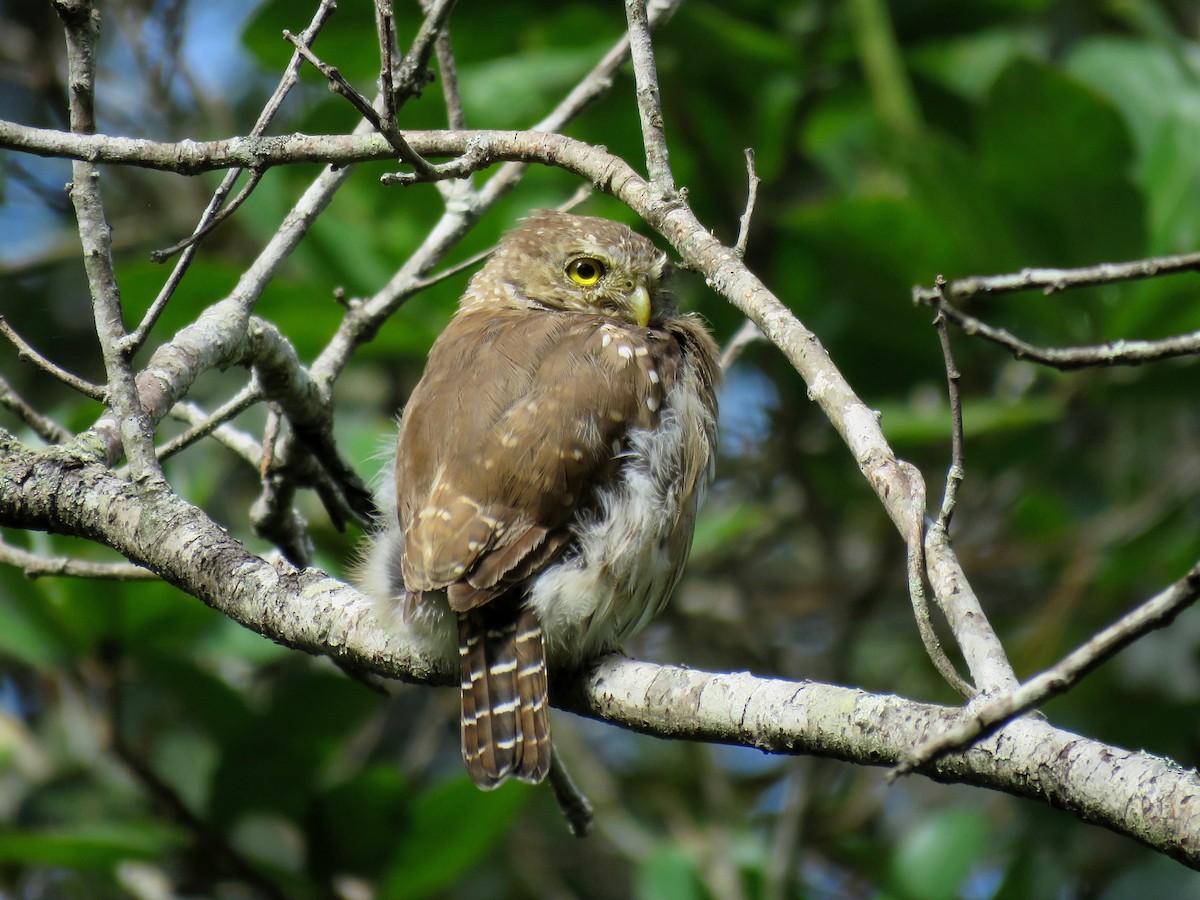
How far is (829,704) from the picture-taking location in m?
1.94

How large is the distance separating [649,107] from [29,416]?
1.52 m

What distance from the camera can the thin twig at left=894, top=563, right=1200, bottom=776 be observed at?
1348 millimetres

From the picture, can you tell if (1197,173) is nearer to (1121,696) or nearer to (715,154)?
(715,154)

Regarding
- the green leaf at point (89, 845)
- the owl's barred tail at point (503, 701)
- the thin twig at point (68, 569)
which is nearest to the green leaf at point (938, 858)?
the owl's barred tail at point (503, 701)

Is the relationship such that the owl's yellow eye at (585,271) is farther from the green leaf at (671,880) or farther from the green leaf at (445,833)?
the green leaf at (671,880)

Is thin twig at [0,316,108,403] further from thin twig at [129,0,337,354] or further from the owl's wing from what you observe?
the owl's wing

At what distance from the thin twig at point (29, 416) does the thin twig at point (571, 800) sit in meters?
1.32

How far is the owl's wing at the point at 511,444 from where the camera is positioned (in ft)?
9.72

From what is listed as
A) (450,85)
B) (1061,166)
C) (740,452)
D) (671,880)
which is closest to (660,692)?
(450,85)

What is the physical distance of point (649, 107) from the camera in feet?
7.63

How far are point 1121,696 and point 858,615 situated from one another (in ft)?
4.72

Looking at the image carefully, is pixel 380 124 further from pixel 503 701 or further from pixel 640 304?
pixel 640 304

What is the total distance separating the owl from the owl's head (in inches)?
20.0

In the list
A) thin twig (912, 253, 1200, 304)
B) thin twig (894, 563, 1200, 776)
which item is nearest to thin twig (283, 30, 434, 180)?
thin twig (912, 253, 1200, 304)
